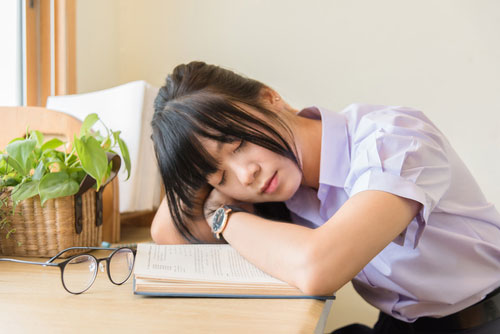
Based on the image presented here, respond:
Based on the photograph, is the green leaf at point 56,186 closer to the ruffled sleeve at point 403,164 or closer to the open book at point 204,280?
the open book at point 204,280

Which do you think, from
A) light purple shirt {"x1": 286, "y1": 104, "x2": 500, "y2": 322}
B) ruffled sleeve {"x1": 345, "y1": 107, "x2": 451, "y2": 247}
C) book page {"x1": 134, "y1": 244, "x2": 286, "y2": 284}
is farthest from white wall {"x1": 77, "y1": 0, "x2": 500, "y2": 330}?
book page {"x1": 134, "y1": 244, "x2": 286, "y2": 284}

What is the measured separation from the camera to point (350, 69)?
1.58 meters

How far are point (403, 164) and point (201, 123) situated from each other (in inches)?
13.1

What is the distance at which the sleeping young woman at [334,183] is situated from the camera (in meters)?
0.70

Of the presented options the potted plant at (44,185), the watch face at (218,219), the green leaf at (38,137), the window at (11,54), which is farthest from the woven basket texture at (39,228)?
the window at (11,54)

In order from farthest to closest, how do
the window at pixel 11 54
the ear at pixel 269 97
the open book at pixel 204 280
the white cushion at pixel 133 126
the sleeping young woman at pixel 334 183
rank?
→ the window at pixel 11 54
the white cushion at pixel 133 126
the ear at pixel 269 97
the sleeping young woman at pixel 334 183
the open book at pixel 204 280

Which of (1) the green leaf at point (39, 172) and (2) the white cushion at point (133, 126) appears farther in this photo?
(2) the white cushion at point (133, 126)

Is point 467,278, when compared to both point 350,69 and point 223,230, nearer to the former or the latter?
point 223,230

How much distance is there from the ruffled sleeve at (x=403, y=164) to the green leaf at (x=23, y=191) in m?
0.51

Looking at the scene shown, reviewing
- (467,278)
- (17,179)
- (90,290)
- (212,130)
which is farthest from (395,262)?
(17,179)

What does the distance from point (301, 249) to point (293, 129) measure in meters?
0.34

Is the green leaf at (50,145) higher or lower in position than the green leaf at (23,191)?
higher

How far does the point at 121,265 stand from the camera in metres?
0.70

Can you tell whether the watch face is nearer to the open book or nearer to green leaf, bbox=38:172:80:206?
the open book
